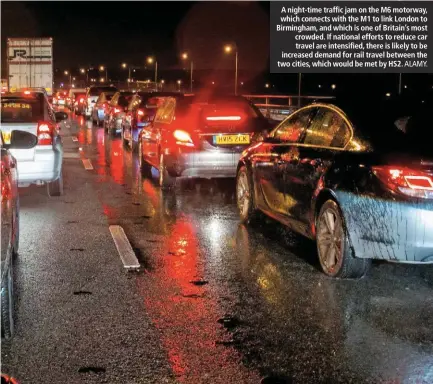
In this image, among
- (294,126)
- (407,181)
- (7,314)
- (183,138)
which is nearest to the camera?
(7,314)

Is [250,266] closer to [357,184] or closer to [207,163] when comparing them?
[357,184]

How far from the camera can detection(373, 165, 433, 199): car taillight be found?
5.50 metres

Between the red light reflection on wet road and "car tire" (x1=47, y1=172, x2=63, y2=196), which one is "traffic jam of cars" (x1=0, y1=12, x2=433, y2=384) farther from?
"car tire" (x1=47, y1=172, x2=63, y2=196)

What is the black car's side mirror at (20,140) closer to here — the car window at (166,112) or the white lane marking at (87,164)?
the car window at (166,112)

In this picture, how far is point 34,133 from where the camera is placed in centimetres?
1005

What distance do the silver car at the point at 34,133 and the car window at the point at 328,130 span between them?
14.6 ft

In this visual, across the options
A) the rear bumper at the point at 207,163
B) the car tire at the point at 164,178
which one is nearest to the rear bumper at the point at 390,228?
the rear bumper at the point at 207,163

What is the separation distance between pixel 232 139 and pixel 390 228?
5528mm

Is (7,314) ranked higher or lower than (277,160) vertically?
lower

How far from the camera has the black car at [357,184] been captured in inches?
219

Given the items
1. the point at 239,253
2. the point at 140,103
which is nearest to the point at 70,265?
the point at 239,253

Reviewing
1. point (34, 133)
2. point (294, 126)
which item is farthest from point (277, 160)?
point (34, 133)

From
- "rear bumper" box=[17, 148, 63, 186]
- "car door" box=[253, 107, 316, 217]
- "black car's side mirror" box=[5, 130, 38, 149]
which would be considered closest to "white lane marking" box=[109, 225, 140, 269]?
"black car's side mirror" box=[5, 130, 38, 149]

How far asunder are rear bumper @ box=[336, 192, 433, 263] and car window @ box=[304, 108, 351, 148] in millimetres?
667
